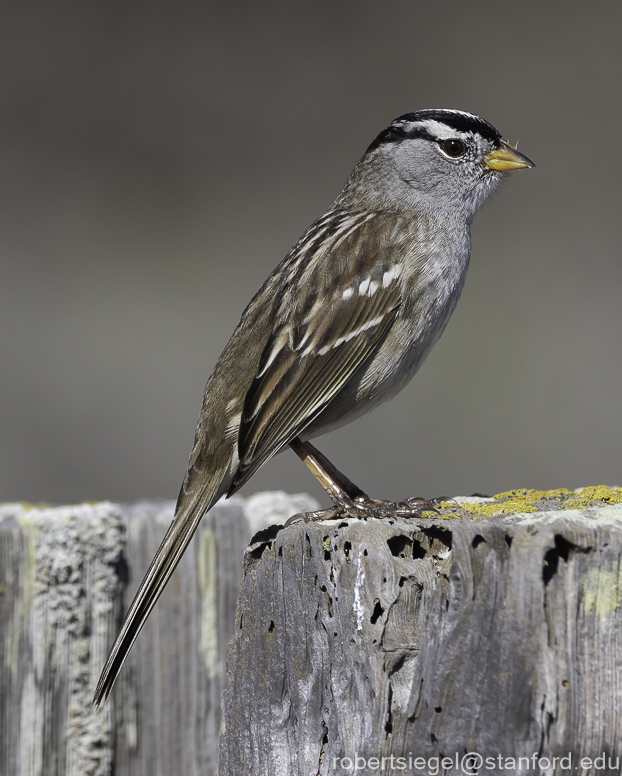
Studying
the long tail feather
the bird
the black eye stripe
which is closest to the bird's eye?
the black eye stripe

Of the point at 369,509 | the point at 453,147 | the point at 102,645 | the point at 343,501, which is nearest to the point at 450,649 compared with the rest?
the point at 369,509

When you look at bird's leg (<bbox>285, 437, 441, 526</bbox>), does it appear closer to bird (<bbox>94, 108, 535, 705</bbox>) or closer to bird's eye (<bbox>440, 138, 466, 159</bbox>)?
bird (<bbox>94, 108, 535, 705</bbox>)

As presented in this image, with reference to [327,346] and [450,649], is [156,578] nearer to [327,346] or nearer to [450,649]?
[327,346]

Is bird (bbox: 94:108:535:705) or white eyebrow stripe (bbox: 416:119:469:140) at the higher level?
white eyebrow stripe (bbox: 416:119:469:140)

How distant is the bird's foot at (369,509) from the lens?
2033 millimetres

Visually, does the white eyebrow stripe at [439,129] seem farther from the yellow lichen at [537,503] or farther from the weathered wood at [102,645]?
the weathered wood at [102,645]

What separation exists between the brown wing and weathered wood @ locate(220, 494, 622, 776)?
786 mm

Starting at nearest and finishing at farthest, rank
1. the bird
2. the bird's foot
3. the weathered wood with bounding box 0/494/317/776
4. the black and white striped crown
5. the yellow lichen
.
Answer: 1. the yellow lichen
2. the bird's foot
3. the weathered wood with bounding box 0/494/317/776
4. the bird
5. the black and white striped crown

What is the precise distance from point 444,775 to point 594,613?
34 cm

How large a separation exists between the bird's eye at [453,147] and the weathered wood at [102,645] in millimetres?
1495

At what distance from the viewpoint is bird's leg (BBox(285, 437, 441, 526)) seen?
2.11 metres

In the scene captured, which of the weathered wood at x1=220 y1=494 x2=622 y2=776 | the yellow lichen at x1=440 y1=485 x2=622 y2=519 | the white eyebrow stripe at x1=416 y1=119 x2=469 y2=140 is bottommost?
the weathered wood at x1=220 y1=494 x2=622 y2=776

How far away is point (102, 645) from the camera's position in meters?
2.26

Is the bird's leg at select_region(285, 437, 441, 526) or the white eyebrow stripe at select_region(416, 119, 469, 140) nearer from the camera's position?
the bird's leg at select_region(285, 437, 441, 526)
